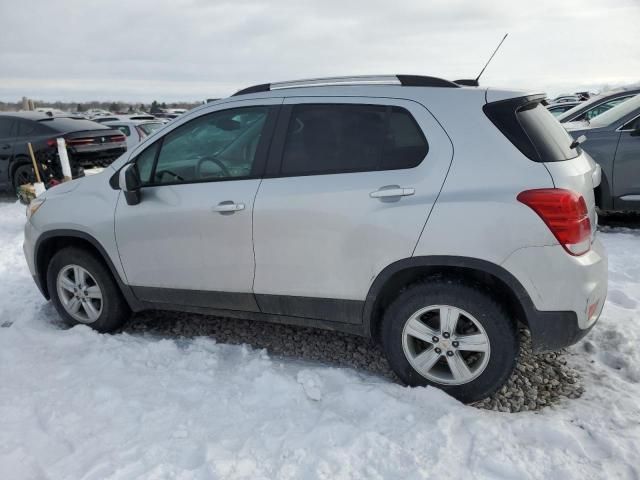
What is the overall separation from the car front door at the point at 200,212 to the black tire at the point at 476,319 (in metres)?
0.98

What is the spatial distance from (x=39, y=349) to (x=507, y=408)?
3.18 m

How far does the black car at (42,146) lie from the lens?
9.72 metres

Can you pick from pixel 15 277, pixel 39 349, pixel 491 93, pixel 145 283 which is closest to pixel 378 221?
pixel 491 93

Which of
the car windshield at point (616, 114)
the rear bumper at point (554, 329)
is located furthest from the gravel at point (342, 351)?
the car windshield at point (616, 114)

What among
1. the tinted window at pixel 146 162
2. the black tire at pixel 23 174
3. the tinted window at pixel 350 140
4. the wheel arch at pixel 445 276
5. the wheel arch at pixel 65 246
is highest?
the tinted window at pixel 350 140

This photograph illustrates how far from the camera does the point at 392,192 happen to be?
282 cm

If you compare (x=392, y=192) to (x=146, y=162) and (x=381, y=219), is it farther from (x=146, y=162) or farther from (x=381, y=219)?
(x=146, y=162)

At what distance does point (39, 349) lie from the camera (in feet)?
12.1

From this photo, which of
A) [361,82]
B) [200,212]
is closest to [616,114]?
[361,82]

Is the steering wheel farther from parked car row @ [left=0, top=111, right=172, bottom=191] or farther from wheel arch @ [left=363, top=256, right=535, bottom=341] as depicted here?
parked car row @ [left=0, top=111, right=172, bottom=191]

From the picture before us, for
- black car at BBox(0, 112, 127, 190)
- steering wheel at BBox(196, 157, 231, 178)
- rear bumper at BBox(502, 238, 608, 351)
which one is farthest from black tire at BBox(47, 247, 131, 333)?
black car at BBox(0, 112, 127, 190)

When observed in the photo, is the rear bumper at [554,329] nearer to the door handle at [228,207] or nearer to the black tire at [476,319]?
the black tire at [476,319]

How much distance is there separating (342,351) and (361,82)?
186cm

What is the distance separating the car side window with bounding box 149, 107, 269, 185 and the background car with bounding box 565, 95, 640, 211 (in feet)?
15.6
